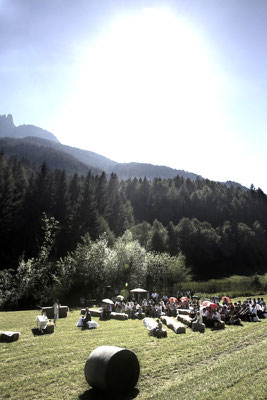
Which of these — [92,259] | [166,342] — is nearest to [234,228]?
[92,259]

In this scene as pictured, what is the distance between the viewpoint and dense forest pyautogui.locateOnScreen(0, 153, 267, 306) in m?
72.4

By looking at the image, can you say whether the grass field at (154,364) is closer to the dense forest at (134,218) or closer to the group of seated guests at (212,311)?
the group of seated guests at (212,311)

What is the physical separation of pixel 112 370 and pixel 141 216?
347ft

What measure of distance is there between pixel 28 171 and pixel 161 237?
65.6m

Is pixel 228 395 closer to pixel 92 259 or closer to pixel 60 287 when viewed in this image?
pixel 60 287

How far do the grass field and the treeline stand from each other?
95.0 ft

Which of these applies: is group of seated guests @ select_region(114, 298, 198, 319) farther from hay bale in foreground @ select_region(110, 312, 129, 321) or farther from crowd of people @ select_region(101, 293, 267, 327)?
hay bale in foreground @ select_region(110, 312, 129, 321)

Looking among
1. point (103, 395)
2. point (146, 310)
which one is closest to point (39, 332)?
point (103, 395)

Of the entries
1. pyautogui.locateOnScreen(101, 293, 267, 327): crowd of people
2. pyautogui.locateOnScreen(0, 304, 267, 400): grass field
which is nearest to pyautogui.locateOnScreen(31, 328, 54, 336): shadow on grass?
pyautogui.locateOnScreen(0, 304, 267, 400): grass field

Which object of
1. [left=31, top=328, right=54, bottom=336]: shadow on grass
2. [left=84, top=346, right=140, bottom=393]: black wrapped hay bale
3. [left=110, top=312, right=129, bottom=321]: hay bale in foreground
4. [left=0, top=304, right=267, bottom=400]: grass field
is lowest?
[left=110, top=312, right=129, bottom=321]: hay bale in foreground

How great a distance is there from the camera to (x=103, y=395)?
34.7 ft

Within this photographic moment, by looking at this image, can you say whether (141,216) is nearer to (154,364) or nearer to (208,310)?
(208,310)

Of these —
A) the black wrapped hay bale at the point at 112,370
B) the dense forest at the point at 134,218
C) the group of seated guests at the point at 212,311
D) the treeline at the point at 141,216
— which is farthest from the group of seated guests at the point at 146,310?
the treeline at the point at 141,216

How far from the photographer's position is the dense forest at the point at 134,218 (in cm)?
7238
